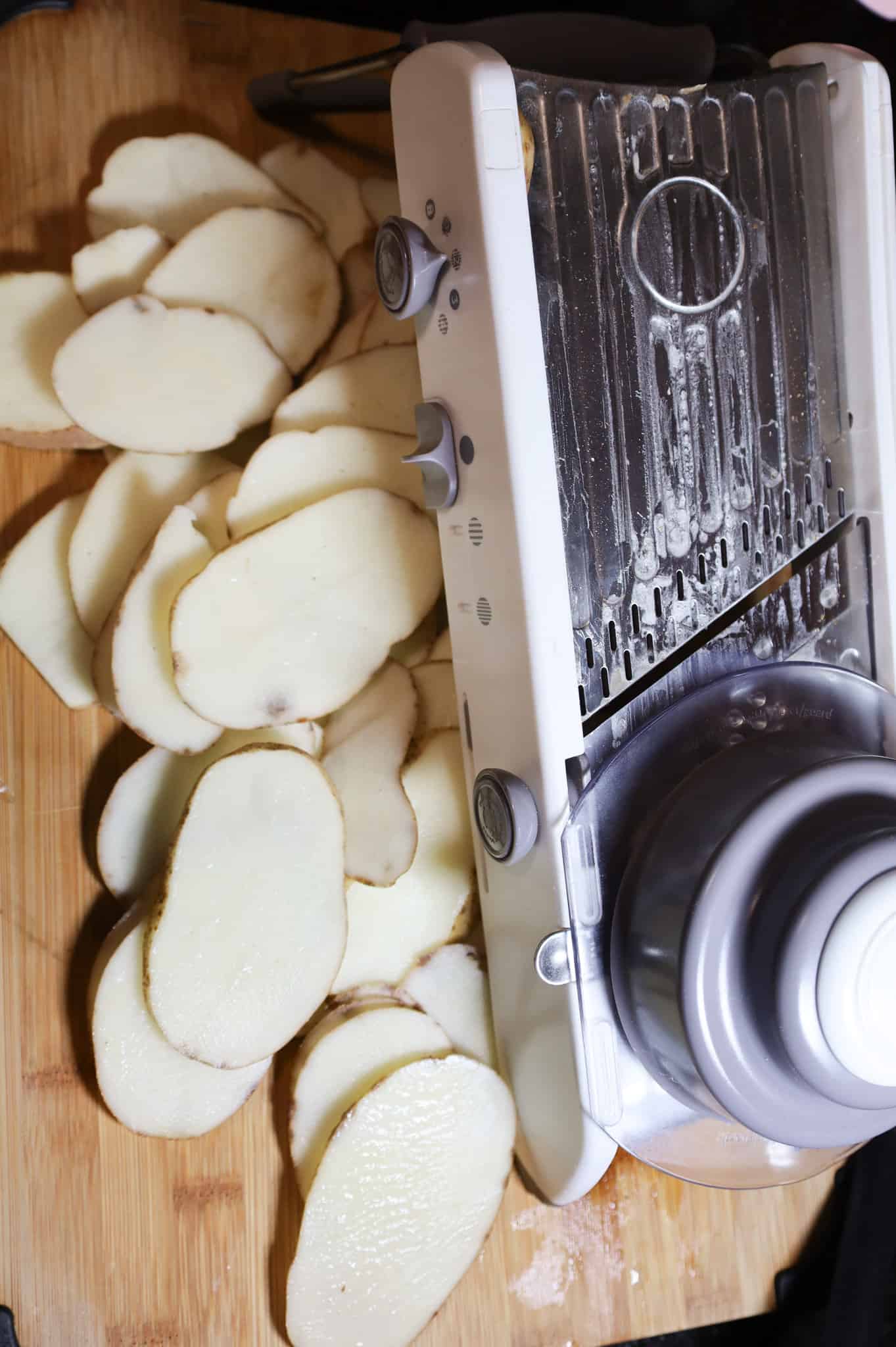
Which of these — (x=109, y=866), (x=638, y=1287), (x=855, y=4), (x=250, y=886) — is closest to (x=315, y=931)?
(x=250, y=886)

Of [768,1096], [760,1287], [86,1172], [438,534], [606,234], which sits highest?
[606,234]

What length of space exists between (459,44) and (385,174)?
0.28 metres

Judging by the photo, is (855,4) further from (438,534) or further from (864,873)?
(864,873)

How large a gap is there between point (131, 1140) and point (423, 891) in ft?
0.93

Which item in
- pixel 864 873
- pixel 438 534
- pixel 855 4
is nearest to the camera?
pixel 864 873

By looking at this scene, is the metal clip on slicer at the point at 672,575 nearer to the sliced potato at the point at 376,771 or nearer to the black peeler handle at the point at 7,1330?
the sliced potato at the point at 376,771

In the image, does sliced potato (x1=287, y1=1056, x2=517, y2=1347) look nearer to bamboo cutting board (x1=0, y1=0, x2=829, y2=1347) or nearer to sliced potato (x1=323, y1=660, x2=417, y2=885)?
bamboo cutting board (x1=0, y1=0, x2=829, y2=1347)

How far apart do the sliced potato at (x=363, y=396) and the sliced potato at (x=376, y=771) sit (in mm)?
191

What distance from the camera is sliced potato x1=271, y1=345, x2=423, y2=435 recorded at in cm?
86

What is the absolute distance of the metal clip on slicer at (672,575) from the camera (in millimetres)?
655

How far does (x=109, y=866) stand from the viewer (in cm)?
82

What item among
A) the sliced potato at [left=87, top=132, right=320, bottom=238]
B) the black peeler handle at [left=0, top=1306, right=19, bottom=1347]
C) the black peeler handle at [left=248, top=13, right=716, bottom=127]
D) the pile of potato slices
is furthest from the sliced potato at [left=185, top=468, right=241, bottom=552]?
the black peeler handle at [left=0, top=1306, right=19, bottom=1347]

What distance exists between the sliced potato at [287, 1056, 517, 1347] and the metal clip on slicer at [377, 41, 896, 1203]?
0.15 ft

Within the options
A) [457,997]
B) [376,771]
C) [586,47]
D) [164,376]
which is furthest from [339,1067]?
[586,47]
